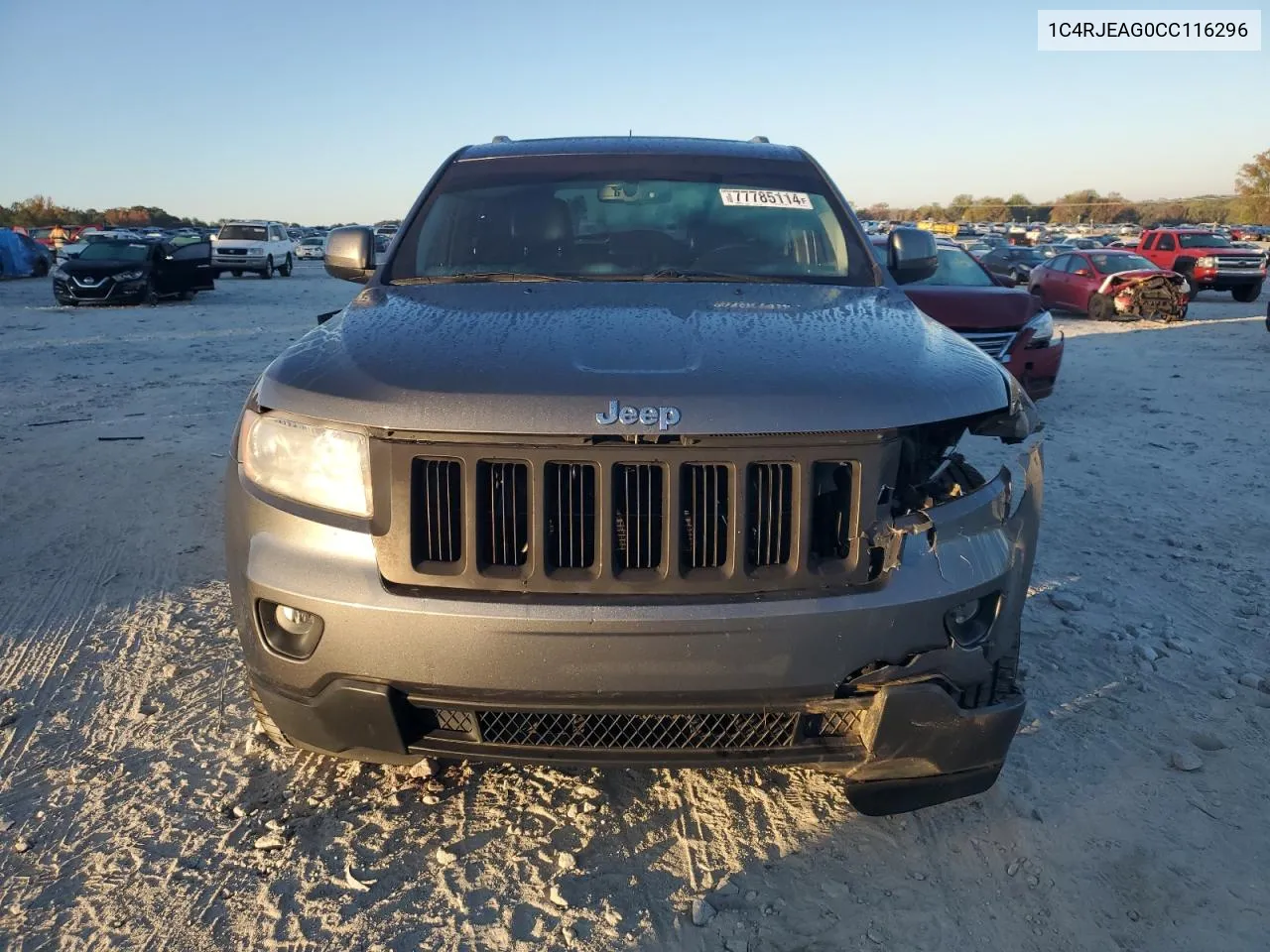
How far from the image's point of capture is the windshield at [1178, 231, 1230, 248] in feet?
77.9

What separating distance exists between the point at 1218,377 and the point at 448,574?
11.6 m

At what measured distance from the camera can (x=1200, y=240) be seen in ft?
78.4

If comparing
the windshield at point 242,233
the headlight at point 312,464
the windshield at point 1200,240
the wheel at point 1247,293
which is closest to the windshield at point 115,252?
the windshield at point 242,233

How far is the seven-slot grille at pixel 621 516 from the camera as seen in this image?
2029 millimetres

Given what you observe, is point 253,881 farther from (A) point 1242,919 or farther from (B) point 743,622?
(A) point 1242,919

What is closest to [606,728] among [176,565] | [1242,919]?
[1242,919]

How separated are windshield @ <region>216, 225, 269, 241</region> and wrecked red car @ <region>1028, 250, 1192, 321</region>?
23.6 meters

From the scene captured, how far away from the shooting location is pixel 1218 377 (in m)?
11.0

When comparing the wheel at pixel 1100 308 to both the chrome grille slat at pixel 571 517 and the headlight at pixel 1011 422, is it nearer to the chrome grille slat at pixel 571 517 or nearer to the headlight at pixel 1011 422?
the headlight at pixel 1011 422

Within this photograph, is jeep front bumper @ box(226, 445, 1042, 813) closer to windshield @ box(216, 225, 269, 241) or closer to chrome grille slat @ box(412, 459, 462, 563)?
chrome grille slat @ box(412, 459, 462, 563)

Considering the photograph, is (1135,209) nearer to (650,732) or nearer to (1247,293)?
(1247,293)

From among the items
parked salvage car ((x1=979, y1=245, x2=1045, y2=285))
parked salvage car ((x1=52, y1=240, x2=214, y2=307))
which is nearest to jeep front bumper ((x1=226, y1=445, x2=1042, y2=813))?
parked salvage car ((x1=52, y1=240, x2=214, y2=307))

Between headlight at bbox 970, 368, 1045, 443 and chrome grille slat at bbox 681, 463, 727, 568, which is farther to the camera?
headlight at bbox 970, 368, 1045, 443

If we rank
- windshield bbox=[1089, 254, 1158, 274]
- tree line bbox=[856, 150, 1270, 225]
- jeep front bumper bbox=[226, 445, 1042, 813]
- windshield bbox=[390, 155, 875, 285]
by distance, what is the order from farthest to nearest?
tree line bbox=[856, 150, 1270, 225] → windshield bbox=[1089, 254, 1158, 274] → windshield bbox=[390, 155, 875, 285] → jeep front bumper bbox=[226, 445, 1042, 813]
